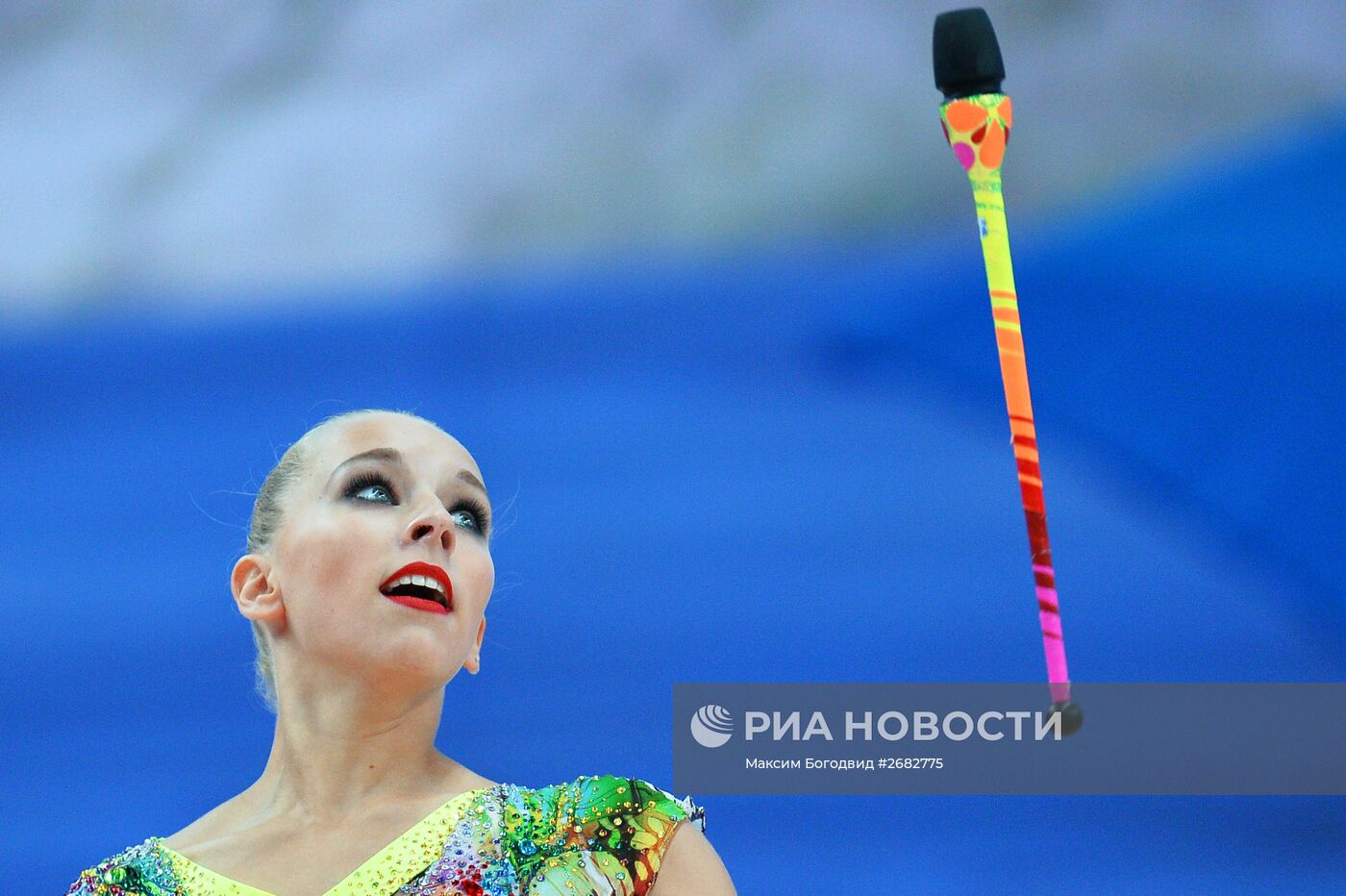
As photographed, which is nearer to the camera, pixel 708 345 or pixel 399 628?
pixel 399 628

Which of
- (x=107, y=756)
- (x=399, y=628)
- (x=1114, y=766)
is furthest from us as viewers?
(x=107, y=756)

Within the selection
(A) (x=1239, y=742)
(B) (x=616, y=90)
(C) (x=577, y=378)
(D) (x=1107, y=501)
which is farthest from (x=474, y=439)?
(A) (x=1239, y=742)

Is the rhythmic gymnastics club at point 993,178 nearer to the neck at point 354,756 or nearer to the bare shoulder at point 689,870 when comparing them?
the bare shoulder at point 689,870

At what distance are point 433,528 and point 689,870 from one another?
556mm

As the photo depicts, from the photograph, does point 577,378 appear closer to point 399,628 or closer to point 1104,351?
point 399,628

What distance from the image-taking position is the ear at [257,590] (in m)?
2.33

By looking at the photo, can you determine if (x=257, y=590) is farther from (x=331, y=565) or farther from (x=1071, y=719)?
(x=1071, y=719)

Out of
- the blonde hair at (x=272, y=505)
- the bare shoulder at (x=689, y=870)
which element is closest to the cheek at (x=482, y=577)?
the blonde hair at (x=272, y=505)

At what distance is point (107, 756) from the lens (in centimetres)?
259

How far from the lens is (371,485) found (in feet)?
7.61

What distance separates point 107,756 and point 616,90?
1.29m

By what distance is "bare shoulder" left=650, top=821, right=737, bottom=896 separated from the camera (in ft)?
7.05

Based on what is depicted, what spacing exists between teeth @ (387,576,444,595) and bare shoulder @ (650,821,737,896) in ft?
1.47

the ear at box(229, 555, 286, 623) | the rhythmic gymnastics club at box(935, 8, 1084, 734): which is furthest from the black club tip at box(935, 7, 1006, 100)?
the ear at box(229, 555, 286, 623)
